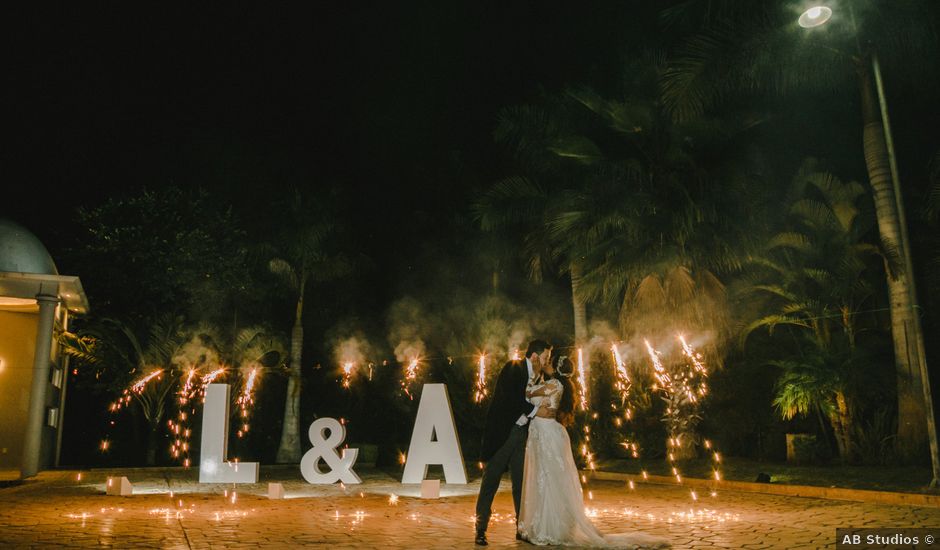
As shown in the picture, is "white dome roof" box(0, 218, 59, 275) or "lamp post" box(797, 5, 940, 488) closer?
"lamp post" box(797, 5, 940, 488)

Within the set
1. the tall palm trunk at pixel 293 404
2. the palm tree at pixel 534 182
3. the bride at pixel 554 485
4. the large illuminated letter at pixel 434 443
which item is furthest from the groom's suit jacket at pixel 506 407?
the tall palm trunk at pixel 293 404

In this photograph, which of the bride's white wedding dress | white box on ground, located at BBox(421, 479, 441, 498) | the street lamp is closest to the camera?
the bride's white wedding dress

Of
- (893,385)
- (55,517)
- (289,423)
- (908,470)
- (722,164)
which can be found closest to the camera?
(55,517)

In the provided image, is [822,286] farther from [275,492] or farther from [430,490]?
[275,492]

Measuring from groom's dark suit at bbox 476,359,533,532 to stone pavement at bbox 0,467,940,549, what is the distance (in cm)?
60

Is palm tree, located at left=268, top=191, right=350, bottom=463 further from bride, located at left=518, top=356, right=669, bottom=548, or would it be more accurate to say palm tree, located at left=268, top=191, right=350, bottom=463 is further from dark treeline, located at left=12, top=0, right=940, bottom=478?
bride, located at left=518, top=356, right=669, bottom=548

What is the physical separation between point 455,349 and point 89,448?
43.6 feet

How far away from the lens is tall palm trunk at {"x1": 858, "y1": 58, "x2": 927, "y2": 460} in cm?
1458

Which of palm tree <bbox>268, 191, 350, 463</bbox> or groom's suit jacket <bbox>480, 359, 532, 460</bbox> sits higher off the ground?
palm tree <bbox>268, 191, 350, 463</bbox>

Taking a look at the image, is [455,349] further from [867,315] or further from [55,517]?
[55,517]

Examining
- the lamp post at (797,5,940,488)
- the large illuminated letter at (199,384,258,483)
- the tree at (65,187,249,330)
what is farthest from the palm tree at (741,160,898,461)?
the tree at (65,187,249,330)

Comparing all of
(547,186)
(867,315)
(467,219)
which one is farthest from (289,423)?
(867,315)

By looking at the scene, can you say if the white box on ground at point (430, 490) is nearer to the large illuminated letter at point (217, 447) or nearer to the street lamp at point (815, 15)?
the large illuminated letter at point (217, 447)

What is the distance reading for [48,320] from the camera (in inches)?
657
